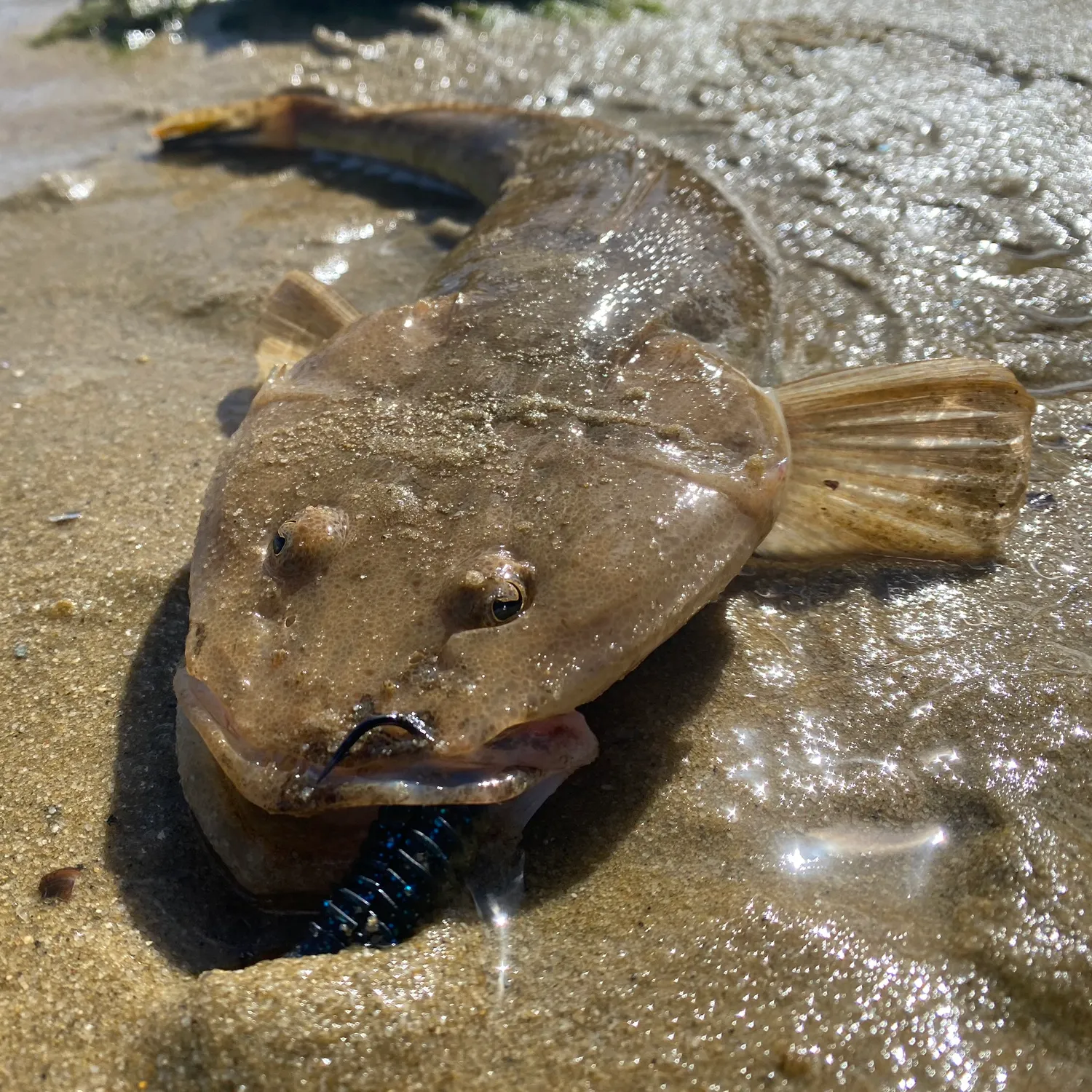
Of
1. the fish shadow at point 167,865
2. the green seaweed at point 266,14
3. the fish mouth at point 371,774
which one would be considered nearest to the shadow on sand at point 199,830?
the fish shadow at point 167,865

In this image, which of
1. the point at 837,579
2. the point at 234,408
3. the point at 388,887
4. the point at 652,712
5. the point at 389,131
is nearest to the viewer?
the point at 388,887

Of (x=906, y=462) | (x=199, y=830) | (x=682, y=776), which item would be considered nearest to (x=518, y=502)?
(x=682, y=776)

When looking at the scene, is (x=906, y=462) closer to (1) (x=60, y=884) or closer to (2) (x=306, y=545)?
(2) (x=306, y=545)

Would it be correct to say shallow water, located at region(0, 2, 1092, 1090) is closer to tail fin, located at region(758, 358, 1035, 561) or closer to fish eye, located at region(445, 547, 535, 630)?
tail fin, located at region(758, 358, 1035, 561)

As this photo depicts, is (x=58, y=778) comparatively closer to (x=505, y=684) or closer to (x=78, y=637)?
(x=78, y=637)

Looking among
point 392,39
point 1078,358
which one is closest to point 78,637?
point 1078,358

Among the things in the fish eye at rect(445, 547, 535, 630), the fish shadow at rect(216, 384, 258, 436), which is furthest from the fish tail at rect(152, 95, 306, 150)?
the fish eye at rect(445, 547, 535, 630)
